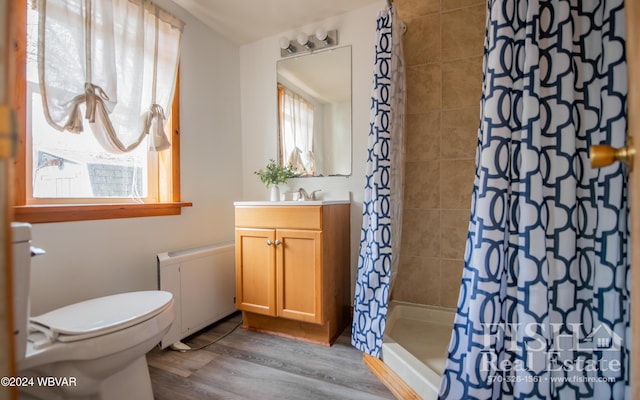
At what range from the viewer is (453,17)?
175 centimetres

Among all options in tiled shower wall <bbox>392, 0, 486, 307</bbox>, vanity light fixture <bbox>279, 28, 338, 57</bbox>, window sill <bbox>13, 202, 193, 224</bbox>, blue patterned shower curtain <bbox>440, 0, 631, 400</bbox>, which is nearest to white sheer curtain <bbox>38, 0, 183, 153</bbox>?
window sill <bbox>13, 202, 193, 224</bbox>

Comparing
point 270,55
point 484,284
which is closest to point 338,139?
point 270,55

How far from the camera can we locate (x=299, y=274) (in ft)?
5.49

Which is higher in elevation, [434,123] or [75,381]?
[434,123]

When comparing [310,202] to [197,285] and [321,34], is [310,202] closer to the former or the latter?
[197,285]

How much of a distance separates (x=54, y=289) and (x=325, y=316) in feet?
4.65

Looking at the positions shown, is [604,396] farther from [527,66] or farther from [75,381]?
[75,381]

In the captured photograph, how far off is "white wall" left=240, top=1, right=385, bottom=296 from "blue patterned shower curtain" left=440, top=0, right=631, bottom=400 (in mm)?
1217

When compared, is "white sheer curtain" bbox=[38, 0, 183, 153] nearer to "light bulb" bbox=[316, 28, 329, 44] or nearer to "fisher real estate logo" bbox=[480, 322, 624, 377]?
"light bulb" bbox=[316, 28, 329, 44]

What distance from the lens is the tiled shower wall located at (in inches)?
68.3

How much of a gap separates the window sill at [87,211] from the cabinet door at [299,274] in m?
0.80

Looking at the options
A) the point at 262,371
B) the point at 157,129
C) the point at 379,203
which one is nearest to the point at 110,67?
the point at 157,129

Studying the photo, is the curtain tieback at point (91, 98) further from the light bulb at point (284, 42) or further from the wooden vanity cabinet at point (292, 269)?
the light bulb at point (284, 42)

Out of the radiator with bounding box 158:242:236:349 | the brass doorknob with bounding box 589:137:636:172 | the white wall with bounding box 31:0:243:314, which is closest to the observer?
the brass doorknob with bounding box 589:137:636:172
